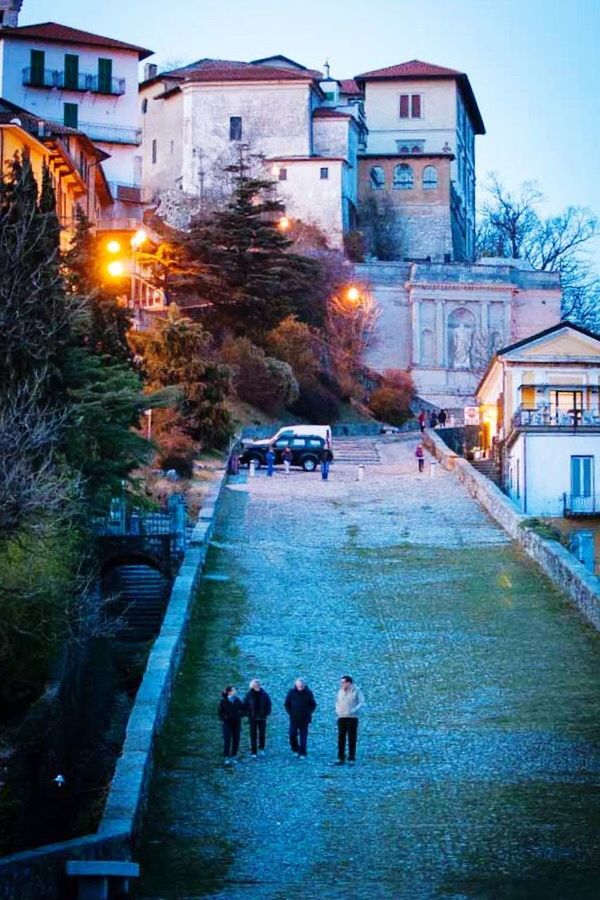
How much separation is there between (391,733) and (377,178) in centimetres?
8859

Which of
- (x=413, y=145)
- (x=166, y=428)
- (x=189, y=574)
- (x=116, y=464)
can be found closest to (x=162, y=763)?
(x=189, y=574)

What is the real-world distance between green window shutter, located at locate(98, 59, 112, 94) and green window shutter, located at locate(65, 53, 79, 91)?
96 centimetres

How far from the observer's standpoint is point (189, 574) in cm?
3894

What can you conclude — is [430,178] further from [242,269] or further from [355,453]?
[355,453]

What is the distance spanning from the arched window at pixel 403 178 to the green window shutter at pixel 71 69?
30.3 meters

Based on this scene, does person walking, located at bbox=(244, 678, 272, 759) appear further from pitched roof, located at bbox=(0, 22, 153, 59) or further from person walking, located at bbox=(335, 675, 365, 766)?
pitched roof, located at bbox=(0, 22, 153, 59)

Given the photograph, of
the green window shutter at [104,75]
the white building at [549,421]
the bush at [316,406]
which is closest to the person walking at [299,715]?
the white building at [549,421]

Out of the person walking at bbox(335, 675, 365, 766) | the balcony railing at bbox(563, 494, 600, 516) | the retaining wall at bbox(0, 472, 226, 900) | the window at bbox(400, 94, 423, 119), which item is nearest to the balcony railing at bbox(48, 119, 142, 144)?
the balcony railing at bbox(563, 494, 600, 516)

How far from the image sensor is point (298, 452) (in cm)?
6344

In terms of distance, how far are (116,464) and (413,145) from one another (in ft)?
257

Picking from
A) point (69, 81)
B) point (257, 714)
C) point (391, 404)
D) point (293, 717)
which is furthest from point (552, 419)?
point (293, 717)

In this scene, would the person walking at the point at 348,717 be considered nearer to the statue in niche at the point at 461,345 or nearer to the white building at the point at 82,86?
the white building at the point at 82,86

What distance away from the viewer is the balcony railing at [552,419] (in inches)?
2482

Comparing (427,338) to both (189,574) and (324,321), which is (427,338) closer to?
(324,321)
